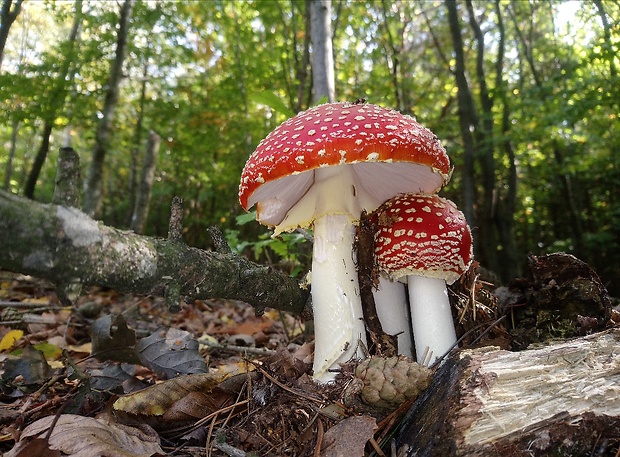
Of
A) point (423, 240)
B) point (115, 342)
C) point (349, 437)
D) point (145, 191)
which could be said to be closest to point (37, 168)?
point (145, 191)

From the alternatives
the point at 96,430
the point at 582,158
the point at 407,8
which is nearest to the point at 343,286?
the point at 96,430

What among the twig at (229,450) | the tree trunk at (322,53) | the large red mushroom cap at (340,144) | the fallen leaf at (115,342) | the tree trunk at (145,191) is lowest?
the twig at (229,450)

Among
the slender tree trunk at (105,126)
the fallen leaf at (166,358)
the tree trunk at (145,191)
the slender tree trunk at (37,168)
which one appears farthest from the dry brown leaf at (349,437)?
the slender tree trunk at (37,168)

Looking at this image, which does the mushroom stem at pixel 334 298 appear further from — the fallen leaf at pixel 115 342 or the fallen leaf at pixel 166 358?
the fallen leaf at pixel 115 342

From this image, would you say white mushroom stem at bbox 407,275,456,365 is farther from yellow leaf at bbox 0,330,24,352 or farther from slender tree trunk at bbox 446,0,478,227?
slender tree trunk at bbox 446,0,478,227

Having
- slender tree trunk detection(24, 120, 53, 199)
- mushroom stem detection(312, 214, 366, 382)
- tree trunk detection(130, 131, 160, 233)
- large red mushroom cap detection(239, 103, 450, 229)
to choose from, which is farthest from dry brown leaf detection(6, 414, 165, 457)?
slender tree trunk detection(24, 120, 53, 199)

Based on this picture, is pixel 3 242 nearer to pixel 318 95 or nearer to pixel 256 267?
pixel 256 267
